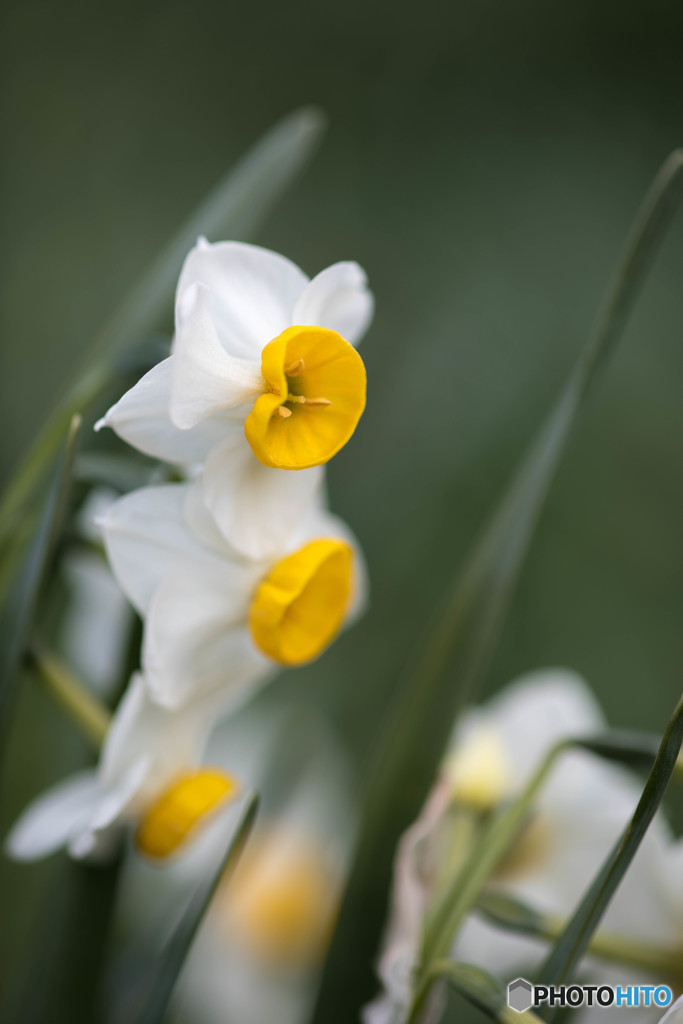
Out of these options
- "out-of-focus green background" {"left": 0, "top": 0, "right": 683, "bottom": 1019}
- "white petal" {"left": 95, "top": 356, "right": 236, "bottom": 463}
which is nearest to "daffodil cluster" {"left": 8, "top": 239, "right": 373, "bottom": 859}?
"white petal" {"left": 95, "top": 356, "right": 236, "bottom": 463}

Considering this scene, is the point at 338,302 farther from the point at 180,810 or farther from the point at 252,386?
the point at 180,810

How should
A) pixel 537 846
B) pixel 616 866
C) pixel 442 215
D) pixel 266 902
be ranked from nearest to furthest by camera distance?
pixel 616 866 → pixel 537 846 → pixel 266 902 → pixel 442 215

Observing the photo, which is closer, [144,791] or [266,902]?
[144,791]

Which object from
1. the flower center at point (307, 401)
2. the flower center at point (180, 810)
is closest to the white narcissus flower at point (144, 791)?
the flower center at point (180, 810)

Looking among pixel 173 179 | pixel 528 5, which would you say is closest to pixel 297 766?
pixel 173 179

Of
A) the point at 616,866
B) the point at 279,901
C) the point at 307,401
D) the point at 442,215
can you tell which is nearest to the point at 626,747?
the point at 616,866

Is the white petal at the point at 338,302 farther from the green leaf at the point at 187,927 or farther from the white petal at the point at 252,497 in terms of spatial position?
the green leaf at the point at 187,927

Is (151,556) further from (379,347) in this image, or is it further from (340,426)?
(379,347)
